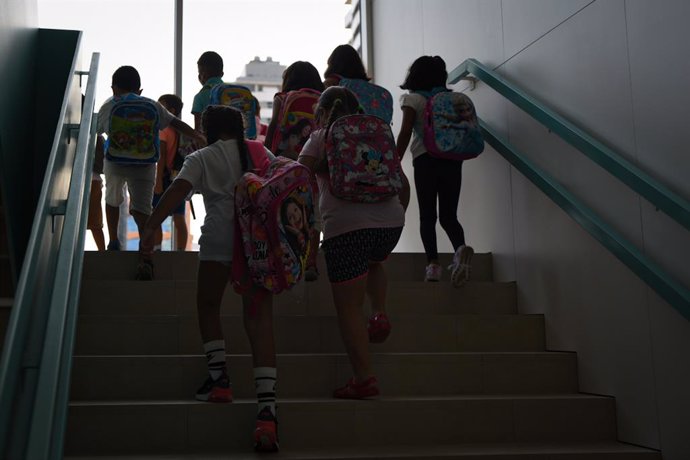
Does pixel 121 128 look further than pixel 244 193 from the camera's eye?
Yes

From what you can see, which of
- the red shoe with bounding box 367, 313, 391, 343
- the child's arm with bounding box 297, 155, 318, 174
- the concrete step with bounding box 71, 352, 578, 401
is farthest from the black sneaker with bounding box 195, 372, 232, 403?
the child's arm with bounding box 297, 155, 318, 174

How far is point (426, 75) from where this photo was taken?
5.24m

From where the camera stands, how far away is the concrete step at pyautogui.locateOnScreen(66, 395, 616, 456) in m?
3.30

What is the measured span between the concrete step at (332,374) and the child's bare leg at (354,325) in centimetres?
24

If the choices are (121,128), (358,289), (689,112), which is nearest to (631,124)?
(689,112)

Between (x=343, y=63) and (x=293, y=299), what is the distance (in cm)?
160

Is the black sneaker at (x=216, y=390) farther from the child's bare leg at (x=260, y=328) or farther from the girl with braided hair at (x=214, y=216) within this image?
the child's bare leg at (x=260, y=328)

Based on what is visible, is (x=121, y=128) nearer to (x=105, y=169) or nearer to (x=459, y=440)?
(x=105, y=169)

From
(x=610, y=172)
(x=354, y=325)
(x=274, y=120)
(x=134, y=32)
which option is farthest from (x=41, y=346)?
(x=134, y=32)

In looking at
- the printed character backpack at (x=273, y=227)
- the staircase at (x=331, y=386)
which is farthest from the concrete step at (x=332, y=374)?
the printed character backpack at (x=273, y=227)

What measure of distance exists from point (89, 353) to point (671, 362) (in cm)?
269

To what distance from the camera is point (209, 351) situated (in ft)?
11.4

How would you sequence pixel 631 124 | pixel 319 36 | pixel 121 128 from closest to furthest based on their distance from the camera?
pixel 631 124
pixel 121 128
pixel 319 36

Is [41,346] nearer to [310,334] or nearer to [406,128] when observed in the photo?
[310,334]
